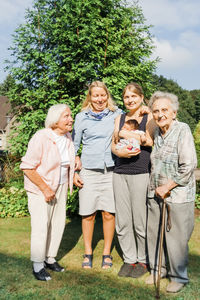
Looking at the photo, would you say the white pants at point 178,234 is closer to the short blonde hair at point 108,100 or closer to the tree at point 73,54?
the short blonde hair at point 108,100

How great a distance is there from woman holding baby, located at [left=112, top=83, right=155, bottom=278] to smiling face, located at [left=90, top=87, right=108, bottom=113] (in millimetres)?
293

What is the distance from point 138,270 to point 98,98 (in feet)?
7.23

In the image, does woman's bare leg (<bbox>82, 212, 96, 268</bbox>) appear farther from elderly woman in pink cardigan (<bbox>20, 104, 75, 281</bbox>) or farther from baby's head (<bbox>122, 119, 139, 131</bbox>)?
baby's head (<bbox>122, 119, 139, 131</bbox>)

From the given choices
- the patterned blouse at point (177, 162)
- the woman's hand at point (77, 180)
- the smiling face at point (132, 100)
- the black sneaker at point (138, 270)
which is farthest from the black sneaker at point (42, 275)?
the smiling face at point (132, 100)

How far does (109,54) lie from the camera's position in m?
5.15

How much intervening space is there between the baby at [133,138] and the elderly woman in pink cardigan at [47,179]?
2.25 ft

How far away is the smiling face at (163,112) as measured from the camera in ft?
10.2

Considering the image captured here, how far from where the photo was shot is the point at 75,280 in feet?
11.4

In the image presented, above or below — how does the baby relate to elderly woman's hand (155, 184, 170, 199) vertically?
above

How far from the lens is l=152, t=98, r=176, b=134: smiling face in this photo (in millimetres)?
3100

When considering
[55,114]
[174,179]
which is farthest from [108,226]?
[55,114]

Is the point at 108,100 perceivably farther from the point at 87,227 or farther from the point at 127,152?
the point at 87,227

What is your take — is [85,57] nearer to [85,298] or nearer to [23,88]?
[23,88]

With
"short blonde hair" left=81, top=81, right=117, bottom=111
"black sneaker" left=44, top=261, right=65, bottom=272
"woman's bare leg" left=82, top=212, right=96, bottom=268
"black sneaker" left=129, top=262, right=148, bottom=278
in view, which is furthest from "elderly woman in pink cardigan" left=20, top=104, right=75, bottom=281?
"black sneaker" left=129, top=262, right=148, bottom=278
